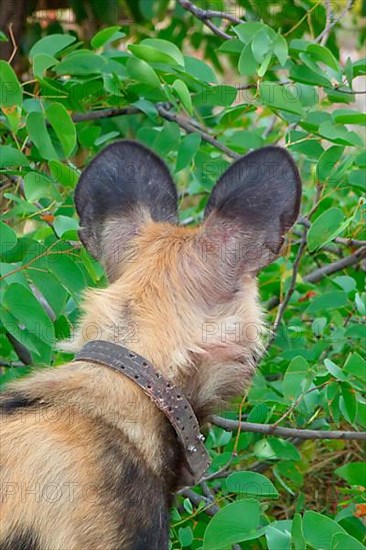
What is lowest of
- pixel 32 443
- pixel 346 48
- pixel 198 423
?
pixel 346 48

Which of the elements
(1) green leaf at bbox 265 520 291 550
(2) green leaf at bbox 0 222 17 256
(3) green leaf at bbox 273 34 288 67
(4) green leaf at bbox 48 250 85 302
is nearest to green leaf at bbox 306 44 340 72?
(3) green leaf at bbox 273 34 288 67

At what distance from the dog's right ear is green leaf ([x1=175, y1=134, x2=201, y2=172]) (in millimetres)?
909

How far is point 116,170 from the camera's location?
3.14m

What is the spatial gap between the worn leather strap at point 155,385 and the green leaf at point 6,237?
767mm

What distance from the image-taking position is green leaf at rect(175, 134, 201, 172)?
161 inches

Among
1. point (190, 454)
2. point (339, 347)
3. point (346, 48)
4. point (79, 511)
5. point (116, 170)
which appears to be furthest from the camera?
point (346, 48)

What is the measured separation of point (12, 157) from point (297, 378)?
4.32 ft

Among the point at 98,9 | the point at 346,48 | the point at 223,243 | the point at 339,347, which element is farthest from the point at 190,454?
the point at 346,48

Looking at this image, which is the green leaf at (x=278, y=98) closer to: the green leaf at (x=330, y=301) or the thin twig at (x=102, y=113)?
the green leaf at (x=330, y=301)

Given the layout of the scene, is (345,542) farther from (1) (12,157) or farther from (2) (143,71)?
(2) (143,71)

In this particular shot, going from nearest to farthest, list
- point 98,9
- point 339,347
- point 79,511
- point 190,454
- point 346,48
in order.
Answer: point 79,511, point 190,454, point 339,347, point 98,9, point 346,48

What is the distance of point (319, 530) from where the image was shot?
2.94 m

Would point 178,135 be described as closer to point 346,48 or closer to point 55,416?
point 55,416

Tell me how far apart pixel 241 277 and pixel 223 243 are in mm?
108
